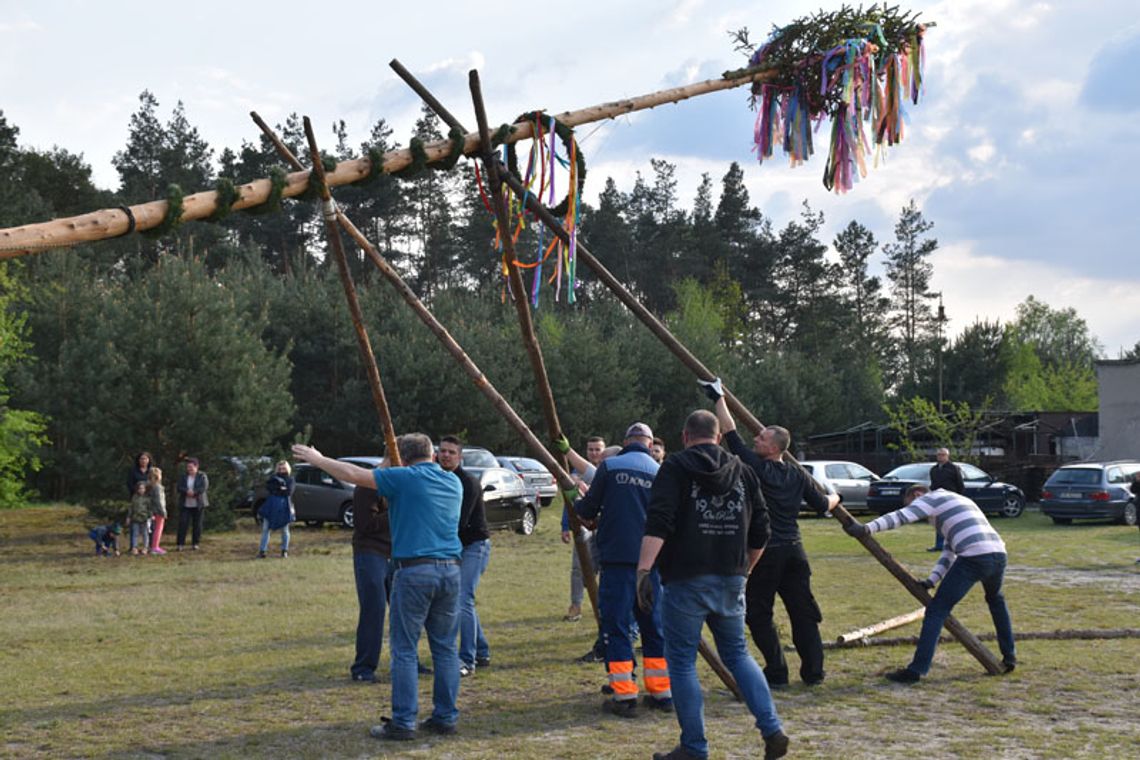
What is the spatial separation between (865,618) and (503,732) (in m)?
6.12

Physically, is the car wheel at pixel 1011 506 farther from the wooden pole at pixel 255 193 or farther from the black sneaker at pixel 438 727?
the black sneaker at pixel 438 727

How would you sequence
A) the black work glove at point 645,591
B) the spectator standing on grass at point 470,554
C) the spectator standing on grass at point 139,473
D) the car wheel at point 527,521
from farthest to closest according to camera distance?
the car wheel at point 527,521, the spectator standing on grass at point 139,473, the spectator standing on grass at point 470,554, the black work glove at point 645,591

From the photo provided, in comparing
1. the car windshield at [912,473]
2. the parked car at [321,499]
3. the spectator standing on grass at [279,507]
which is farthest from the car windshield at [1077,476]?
the spectator standing on grass at [279,507]

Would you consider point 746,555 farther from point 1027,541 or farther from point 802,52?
point 1027,541

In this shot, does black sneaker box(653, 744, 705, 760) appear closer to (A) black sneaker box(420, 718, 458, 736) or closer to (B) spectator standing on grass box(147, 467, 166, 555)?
(A) black sneaker box(420, 718, 458, 736)

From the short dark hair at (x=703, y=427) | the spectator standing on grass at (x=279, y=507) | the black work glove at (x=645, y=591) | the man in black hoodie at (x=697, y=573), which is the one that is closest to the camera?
the man in black hoodie at (x=697, y=573)

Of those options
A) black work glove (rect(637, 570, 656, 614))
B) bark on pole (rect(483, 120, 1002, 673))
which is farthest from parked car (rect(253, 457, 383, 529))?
black work glove (rect(637, 570, 656, 614))

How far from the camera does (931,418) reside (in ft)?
128

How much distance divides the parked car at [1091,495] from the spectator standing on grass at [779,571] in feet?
65.2

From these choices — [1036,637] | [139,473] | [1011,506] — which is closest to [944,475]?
[1036,637]

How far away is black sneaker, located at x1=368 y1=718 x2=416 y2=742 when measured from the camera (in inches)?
291

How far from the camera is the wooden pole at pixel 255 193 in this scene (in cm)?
570

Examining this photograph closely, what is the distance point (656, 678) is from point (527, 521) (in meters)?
17.2

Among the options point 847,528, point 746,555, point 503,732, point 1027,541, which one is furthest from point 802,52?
point 1027,541
